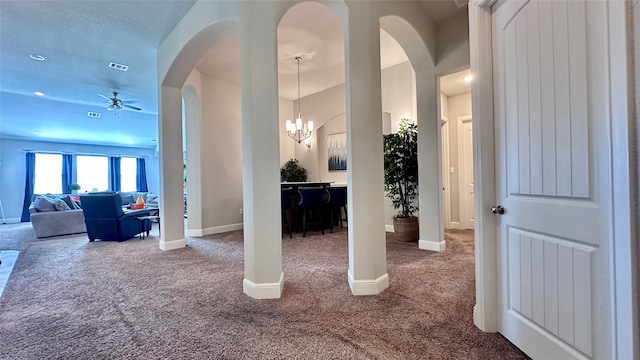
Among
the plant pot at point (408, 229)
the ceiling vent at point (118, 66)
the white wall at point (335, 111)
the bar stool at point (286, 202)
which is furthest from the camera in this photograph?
the white wall at point (335, 111)

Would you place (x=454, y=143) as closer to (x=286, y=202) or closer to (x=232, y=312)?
(x=286, y=202)

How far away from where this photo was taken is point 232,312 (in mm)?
2162

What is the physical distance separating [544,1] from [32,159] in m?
13.3

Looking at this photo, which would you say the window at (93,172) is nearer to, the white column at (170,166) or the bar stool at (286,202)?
the white column at (170,166)

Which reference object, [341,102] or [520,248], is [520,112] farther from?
[341,102]

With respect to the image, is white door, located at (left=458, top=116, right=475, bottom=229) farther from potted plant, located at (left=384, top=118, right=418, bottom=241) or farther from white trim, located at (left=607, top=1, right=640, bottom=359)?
white trim, located at (left=607, top=1, right=640, bottom=359)

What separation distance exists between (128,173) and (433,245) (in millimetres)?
12390

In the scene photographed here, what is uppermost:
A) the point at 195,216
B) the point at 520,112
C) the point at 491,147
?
the point at 520,112

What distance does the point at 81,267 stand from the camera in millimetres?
3484

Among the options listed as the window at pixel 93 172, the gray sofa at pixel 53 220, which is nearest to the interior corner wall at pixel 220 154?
the gray sofa at pixel 53 220

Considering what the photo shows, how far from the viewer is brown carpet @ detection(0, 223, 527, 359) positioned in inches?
66.4

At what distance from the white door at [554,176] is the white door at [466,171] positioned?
4098 mm

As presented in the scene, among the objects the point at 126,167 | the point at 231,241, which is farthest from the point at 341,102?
the point at 126,167

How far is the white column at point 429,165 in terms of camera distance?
12.6ft
